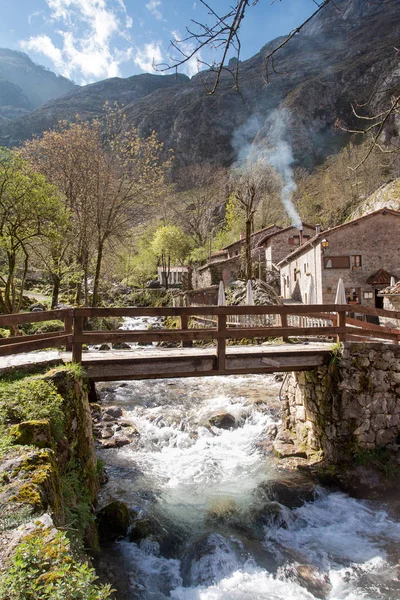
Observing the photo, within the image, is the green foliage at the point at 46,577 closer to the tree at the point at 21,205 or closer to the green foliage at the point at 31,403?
the green foliage at the point at 31,403

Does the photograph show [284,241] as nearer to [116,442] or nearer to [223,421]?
[223,421]

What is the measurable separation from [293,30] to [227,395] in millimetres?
12573

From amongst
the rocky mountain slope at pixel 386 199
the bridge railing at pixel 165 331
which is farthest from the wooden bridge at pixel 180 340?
the rocky mountain slope at pixel 386 199

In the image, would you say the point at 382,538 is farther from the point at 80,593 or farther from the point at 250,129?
the point at 250,129

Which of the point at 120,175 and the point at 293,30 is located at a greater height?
the point at 120,175

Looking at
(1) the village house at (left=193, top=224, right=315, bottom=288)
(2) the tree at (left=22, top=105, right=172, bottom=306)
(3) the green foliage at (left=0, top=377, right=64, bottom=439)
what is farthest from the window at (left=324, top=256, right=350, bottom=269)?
(3) the green foliage at (left=0, top=377, right=64, bottom=439)

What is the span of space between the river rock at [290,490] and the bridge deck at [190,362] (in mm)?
2452

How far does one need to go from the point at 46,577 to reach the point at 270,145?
10301 centimetres

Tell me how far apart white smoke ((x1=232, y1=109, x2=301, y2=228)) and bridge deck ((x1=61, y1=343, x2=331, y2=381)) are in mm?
70136

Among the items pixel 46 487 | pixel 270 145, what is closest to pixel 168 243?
pixel 46 487

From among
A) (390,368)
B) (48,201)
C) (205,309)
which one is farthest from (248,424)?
(48,201)

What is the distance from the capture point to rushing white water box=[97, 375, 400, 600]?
18.8 ft

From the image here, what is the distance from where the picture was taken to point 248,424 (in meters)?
11.8

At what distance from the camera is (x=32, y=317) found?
6832 mm
